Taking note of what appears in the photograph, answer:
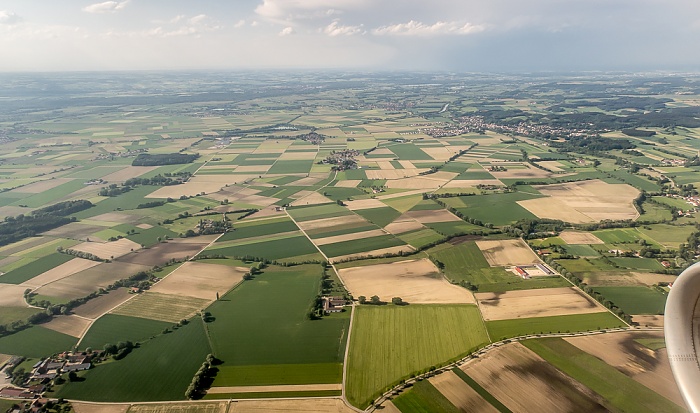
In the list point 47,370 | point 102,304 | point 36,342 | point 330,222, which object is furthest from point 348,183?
point 47,370

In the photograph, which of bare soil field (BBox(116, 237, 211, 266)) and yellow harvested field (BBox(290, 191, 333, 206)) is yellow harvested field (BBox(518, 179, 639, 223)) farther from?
bare soil field (BBox(116, 237, 211, 266))

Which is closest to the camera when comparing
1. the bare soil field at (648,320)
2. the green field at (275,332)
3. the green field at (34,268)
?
the green field at (275,332)

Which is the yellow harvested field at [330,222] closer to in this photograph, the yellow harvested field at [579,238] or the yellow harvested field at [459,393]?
the yellow harvested field at [579,238]

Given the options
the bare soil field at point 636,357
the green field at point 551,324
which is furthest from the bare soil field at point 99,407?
the bare soil field at point 636,357

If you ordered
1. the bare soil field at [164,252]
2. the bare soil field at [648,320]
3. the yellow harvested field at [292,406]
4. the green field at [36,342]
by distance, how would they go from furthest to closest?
the bare soil field at [164,252], the bare soil field at [648,320], the green field at [36,342], the yellow harvested field at [292,406]

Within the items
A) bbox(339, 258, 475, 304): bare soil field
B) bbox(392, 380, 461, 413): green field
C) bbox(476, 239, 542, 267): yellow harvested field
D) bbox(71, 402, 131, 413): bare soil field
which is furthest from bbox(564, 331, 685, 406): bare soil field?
bbox(71, 402, 131, 413): bare soil field

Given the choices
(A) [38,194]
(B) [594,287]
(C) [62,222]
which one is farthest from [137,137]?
(B) [594,287]

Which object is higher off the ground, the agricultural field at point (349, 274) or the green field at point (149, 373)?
the agricultural field at point (349, 274)

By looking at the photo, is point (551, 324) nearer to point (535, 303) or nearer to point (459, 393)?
point (535, 303)
